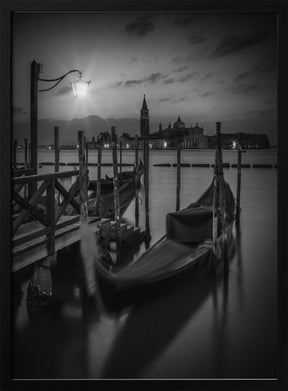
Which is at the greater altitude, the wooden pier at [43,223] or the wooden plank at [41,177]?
the wooden plank at [41,177]

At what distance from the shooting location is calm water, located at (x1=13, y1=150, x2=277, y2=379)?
2.38 metres

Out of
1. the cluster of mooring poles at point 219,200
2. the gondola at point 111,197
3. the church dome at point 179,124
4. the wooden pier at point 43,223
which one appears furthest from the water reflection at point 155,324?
the gondola at point 111,197

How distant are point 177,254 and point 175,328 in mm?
487

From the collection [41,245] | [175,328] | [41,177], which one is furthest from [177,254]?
[41,177]

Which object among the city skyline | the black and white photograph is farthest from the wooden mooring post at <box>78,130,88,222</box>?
the city skyline

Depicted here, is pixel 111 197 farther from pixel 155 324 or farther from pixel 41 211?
pixel 155 324

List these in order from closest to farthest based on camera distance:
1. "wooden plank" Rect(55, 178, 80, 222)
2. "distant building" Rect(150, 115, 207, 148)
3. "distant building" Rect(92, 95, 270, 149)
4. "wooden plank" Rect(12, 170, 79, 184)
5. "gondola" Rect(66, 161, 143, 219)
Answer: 1. "wooden plank" Rect(12, 170, 79, 184)
2. "distant building" Rect(92, 95, 270, 149)
3. "distant building" Rect(150, 115, 207, 148)
4. "wooden plank" Rect(55, 178, 80, 222)
5. "gondola" Rect(66, 161, 143, 219)

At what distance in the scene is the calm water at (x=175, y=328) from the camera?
2375 millimetres

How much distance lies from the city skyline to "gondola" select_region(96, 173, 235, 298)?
710mm

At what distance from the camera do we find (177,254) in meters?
Result: 2.83

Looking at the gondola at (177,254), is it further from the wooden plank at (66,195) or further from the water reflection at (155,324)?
the wooden plank at (66,195)

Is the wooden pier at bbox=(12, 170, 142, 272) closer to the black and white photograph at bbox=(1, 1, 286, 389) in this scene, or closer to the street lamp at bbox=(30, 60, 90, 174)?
the black and white photograph at bbox=(1, 1, 286, 389)

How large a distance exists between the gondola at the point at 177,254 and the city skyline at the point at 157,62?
0.71 m

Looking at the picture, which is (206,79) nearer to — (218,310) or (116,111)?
(116,111)
